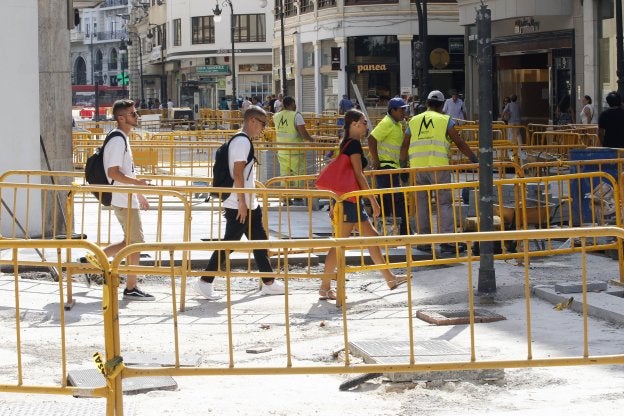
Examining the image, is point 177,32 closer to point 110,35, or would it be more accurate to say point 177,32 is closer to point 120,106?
point 110,35

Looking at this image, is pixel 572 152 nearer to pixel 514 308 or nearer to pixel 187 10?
pixel 514 308

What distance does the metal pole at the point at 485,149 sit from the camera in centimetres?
1051

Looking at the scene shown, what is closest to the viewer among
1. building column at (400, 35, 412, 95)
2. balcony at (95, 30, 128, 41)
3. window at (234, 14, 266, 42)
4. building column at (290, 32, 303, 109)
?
building column at (400, 35, 412, 95)

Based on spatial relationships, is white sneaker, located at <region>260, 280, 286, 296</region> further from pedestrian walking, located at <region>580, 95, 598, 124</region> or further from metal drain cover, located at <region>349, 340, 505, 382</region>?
pedestrian walking, located at <region>580, 95, 598, 124</region>

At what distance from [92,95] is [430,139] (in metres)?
96.1

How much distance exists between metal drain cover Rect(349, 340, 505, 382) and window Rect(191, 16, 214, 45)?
86.7 metres

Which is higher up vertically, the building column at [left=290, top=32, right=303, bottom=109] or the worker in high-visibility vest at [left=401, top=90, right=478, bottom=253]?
the building column at [left=290, top=32, right=303, bottom=109]

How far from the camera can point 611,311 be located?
9406 millimetres

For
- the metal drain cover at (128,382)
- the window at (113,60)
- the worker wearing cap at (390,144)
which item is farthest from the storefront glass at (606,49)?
the window at (113,60)

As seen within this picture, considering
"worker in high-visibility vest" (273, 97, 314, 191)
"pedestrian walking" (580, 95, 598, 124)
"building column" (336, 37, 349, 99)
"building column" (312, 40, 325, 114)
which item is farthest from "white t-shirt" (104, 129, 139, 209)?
"building column" (312, 40, 325, 114)

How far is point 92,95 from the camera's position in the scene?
107 m

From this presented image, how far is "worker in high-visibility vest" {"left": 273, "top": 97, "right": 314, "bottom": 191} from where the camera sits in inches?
787

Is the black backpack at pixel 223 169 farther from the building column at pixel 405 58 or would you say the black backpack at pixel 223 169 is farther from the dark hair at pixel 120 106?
the building column at pixel 405 58

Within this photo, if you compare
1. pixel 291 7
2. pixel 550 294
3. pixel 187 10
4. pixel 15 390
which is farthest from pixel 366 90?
pixel 15 390
